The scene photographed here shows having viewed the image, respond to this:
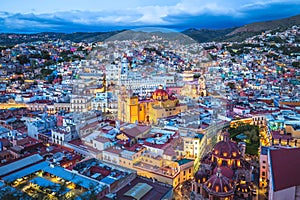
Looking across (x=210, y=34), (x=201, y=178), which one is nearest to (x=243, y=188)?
(x=201, y=178)

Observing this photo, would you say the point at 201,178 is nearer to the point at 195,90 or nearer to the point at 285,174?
the point at 285,174

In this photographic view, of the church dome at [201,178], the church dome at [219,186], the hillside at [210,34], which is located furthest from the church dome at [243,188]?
the hillside at [210,34]

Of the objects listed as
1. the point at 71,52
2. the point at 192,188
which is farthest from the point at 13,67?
the point at 192,188

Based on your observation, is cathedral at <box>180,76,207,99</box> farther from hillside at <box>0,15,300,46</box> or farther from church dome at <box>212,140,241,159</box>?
hillside at <box>0,15,300,46</box>

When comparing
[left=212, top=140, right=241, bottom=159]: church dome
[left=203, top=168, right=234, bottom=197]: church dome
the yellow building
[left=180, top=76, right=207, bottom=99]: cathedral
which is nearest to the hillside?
[left=180, top=76, right=207, bottom=99]: cathedral

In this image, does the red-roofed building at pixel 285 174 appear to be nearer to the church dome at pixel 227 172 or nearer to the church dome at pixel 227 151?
the church dome at pixel 227 172
